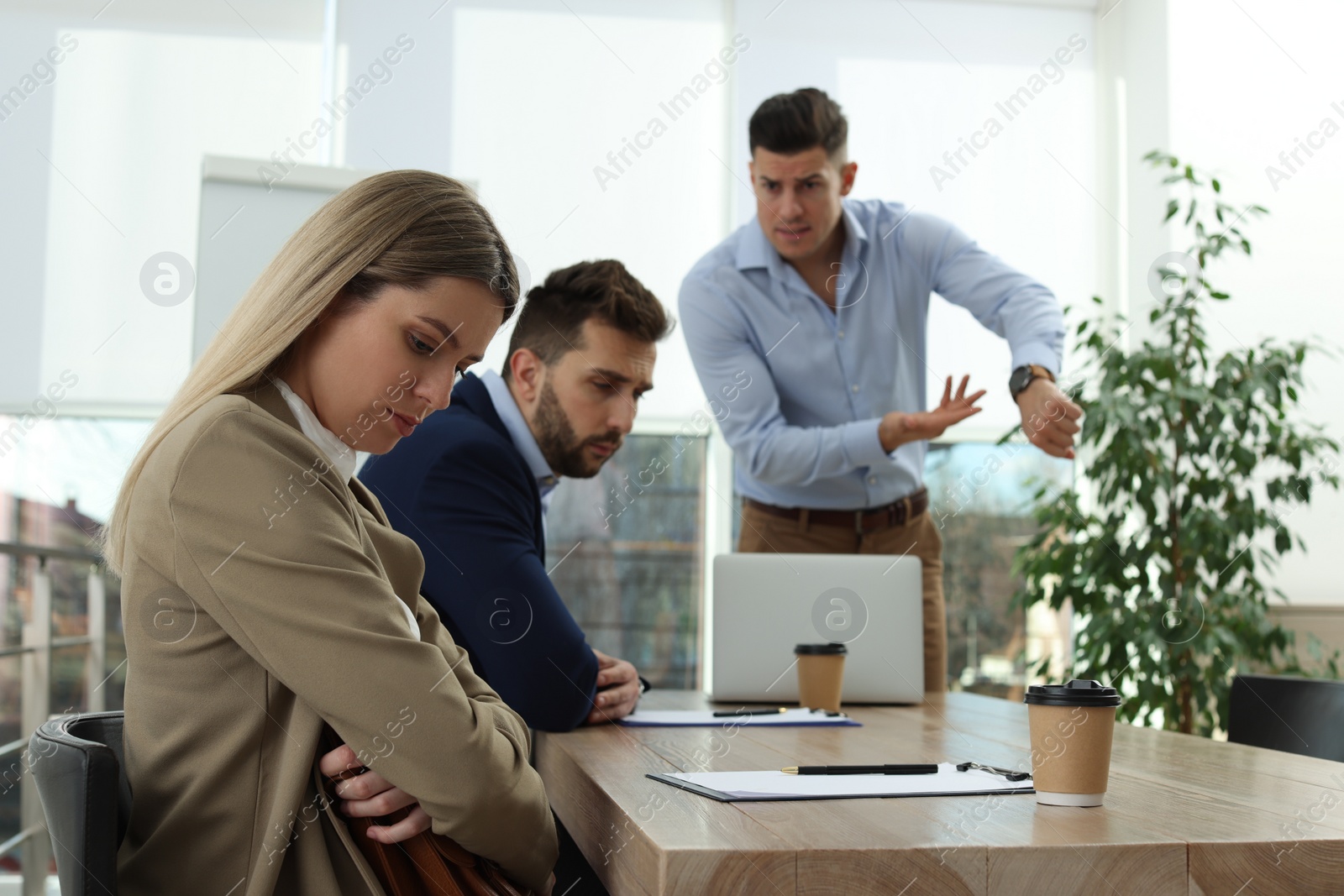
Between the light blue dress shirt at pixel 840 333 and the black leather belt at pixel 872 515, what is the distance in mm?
19

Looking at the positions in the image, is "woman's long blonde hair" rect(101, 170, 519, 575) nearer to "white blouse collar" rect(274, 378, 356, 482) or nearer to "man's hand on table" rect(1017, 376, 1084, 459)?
"white blouse collar" rect(274, 378, 356, 482)

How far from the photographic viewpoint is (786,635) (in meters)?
1.87

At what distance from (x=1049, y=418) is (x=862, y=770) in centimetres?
120

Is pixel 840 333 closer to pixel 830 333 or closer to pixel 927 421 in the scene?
pixel 830 333

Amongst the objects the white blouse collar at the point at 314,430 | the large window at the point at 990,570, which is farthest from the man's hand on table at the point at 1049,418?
the large window at the point at 990,570

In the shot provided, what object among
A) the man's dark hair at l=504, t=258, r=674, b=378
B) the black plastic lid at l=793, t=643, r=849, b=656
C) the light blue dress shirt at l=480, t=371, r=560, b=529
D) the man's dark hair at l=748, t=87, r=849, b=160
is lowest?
the black plastic lid at l=793, t=643, r=849, b=656

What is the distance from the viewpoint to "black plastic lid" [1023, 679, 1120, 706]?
95 cm

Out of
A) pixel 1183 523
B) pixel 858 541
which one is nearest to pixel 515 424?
pixel 858 541

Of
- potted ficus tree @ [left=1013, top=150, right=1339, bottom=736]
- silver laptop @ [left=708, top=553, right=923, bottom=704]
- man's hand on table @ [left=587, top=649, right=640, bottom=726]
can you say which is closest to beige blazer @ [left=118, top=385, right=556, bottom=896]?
man's hand on table @ [left=587, top=649, right=640, bottom=726]

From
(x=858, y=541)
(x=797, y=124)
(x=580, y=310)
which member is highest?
(x=797, y=124)

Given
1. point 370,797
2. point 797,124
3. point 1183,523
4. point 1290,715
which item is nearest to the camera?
point 370,797

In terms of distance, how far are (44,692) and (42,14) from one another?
2348mm

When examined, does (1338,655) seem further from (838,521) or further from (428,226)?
(428,226)

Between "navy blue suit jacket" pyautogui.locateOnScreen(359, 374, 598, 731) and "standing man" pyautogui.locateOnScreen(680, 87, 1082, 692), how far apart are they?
3.09 feet
